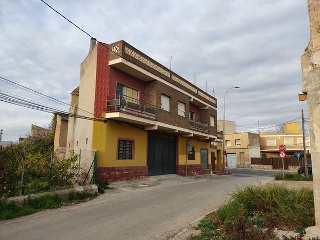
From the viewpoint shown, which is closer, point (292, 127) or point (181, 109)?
point (181, 109)

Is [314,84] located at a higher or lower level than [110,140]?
higher

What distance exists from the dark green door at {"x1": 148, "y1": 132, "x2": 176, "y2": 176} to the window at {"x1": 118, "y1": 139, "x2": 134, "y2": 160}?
99.7 inches

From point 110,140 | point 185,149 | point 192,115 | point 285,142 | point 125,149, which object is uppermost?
point 192,115

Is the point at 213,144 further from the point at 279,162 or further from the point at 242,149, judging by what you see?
the point at 242,149

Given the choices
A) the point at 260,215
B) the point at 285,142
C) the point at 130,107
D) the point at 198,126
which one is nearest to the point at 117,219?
the point at 260,215

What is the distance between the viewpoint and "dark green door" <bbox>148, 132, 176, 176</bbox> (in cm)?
2027

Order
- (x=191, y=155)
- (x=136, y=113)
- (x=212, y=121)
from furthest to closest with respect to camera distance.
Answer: (x=212, y=121) → (x=191, y=155) → (x=136, y=113)

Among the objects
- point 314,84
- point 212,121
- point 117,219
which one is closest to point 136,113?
point 117,219

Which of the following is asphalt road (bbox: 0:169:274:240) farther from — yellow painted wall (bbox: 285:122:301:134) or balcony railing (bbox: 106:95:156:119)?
yellow painted wall (bbox: 285:122:301:134)

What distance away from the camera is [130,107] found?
17125 mm

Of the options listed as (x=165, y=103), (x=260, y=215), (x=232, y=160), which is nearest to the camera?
(x=260, y=215)

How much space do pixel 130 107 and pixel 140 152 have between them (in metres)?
3.56

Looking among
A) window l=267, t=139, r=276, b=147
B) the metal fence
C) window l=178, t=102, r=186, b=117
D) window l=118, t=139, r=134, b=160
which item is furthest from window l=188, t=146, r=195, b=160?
window l=267, t=139, r=276, b=147

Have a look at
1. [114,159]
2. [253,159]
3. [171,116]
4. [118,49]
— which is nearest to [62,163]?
[114,159]
